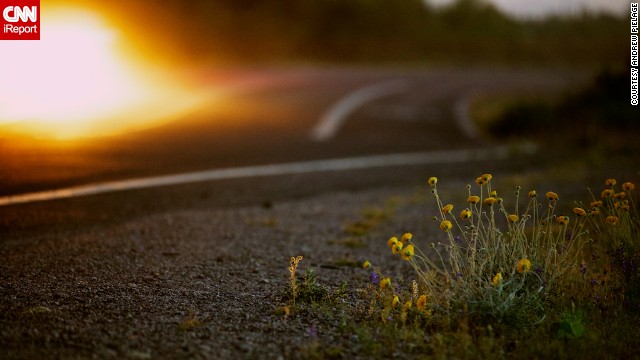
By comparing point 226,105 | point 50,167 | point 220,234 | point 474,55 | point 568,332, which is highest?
point 474,55

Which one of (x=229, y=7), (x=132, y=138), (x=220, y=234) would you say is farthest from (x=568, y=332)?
(x=229, y=7)

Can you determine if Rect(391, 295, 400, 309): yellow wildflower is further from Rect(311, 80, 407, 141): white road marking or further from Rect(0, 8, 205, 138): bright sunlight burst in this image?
Rect(311, 80, 407, 141): white road marking

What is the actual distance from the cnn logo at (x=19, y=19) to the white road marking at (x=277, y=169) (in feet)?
15.1

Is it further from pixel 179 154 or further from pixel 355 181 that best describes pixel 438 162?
pixel 179 154

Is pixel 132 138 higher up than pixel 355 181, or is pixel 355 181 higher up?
pixel 132 138

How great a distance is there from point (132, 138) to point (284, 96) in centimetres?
806

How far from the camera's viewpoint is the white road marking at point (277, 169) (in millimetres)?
7248

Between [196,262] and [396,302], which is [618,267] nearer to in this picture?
[396,302]

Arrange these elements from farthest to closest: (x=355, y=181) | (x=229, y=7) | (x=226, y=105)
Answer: (x=229, y=7) → (x=226, y=105) → (x=355, y=181)

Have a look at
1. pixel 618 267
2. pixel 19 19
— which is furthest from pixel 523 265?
pixel 19 19

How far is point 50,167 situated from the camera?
826cm

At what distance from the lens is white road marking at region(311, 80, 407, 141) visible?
13.9 meters

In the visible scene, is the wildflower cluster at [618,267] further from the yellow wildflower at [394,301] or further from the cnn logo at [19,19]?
the cnn logo at [19,19]

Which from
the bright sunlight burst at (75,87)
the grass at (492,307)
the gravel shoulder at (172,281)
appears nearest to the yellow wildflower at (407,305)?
the grass at (492,307)
